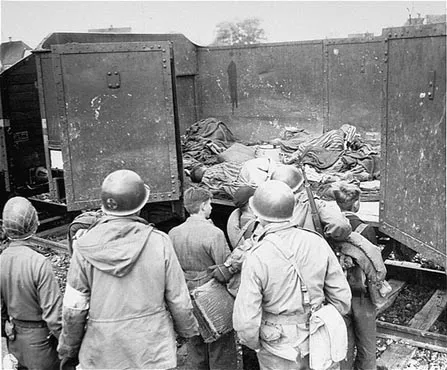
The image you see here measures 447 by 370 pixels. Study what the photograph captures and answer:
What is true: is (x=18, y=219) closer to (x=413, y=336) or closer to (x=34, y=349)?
(x=34, y=349)

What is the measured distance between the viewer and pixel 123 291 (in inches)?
126

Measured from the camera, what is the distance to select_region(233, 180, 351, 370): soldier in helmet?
324cm

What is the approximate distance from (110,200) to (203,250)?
1117 millimetres

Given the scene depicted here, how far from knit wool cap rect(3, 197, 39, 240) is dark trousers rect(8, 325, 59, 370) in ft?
1.89

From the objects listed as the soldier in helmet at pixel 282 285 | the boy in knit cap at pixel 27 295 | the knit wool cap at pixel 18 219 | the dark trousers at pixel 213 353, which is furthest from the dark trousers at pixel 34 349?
the soldier in helmet at pixel 282 285

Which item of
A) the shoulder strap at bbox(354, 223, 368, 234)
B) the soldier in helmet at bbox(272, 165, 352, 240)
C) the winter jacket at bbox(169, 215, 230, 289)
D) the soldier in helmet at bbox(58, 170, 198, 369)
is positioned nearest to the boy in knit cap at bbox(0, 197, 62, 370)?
the soldier in helmet at bbox(58, 170, 198, 369)

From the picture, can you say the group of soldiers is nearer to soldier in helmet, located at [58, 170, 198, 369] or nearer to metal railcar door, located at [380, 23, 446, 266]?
soldier in helmet, located at [58, 170, 198, 369]

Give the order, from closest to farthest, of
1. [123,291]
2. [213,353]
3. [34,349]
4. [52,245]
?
[123,291], [34,349], [213,353], [52,245]

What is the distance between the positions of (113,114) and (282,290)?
359 centimetres

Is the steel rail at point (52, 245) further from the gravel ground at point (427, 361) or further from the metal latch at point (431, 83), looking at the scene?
the metal latch at point (431, 83)

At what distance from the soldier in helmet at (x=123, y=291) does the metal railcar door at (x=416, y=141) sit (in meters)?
A: 2.11

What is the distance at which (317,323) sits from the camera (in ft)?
10.8

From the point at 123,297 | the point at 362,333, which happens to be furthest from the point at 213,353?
the point at 123,297

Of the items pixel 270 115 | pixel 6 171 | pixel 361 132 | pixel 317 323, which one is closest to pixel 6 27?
pixel 6 171
